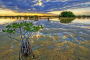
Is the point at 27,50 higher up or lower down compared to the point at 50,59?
higher up

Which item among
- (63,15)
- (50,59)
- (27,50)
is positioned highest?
(63,15)

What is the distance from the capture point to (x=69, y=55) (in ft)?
19.3

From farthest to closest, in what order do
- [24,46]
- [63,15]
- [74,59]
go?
[63,15] → [24,46] → [74,59]

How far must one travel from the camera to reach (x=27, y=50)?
5.89 metres

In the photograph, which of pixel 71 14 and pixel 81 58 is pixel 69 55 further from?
pixel 71 14

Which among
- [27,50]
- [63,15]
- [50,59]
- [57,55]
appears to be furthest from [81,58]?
[63,15]

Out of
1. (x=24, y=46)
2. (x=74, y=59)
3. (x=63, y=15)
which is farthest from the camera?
(x=63, y=15)

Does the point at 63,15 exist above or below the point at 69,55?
above

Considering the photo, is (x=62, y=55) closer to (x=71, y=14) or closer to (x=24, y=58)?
(x=24, y=58)

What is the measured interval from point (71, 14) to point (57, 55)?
81.4 metres

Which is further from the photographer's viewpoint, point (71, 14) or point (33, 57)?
point (71, 14)

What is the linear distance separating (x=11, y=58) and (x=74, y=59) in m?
4.59

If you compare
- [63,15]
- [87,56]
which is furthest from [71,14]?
[87,56]

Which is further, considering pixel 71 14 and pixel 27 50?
pixel 71 14
